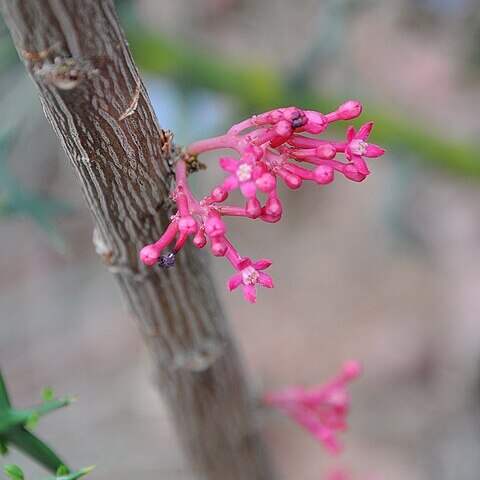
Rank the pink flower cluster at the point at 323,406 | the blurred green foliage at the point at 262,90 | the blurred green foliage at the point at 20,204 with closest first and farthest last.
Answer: the pink flower cluster at the point at 323,406
the blurred green foliage at the point at 20,204
the blurred green foliage at the point at 262,90

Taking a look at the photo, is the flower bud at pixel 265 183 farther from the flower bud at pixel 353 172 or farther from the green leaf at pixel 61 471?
the green leaf at pixel 61 471

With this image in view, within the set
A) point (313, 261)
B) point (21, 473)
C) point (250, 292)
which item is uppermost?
point (313, 261)

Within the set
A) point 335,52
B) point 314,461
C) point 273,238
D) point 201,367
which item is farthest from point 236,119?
point 201,367

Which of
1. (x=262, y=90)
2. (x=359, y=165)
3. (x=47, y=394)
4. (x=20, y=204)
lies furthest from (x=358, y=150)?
(x=262, y=90)

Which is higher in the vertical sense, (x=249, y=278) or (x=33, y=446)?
(x=249, y=278)

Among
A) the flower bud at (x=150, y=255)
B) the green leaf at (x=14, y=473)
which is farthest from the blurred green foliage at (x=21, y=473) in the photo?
the flower bud at (x=150, y=255)

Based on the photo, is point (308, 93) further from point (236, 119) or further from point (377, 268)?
point (377, 268)

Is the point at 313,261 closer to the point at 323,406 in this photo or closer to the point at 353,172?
the point at 323,406
